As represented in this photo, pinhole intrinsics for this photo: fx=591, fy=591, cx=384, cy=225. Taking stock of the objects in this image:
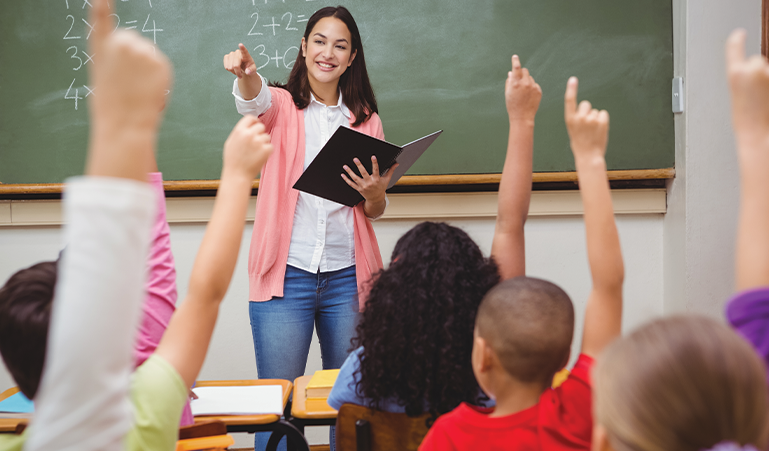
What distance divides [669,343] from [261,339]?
154cm

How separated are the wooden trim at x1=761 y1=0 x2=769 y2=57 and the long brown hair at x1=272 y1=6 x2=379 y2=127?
1.55 meters

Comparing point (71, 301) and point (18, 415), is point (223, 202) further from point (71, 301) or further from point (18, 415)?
point (18, 415)

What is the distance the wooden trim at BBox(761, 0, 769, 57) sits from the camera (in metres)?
2.29

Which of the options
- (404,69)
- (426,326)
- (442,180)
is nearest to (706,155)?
(442,180)

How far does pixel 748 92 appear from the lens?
76 cm

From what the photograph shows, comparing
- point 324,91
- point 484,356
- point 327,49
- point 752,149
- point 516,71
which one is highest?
point 327,49

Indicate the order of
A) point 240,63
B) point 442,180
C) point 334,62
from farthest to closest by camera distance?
point 442,180 → point 334,62 → point 240,63

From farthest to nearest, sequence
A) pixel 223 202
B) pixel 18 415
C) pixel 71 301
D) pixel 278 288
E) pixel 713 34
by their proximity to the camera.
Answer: pixel 713 34
pixel 278 288
pixel 18 415
pixel 223 202
pixel 71 301

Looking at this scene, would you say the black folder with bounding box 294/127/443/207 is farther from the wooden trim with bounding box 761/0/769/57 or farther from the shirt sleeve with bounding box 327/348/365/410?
the wooden trim with bounding box 761/0/769/57

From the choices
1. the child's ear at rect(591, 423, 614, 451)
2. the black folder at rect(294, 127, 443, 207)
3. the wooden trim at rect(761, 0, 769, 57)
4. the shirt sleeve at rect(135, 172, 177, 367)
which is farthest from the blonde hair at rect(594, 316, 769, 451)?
the wooden trim at rect(761, 0, 769, 57)

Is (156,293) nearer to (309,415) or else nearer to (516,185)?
(309,415)

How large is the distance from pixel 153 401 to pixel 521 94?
3.15 ft

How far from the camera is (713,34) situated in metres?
2.34

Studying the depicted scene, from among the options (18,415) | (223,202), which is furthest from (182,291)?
(223,202)
